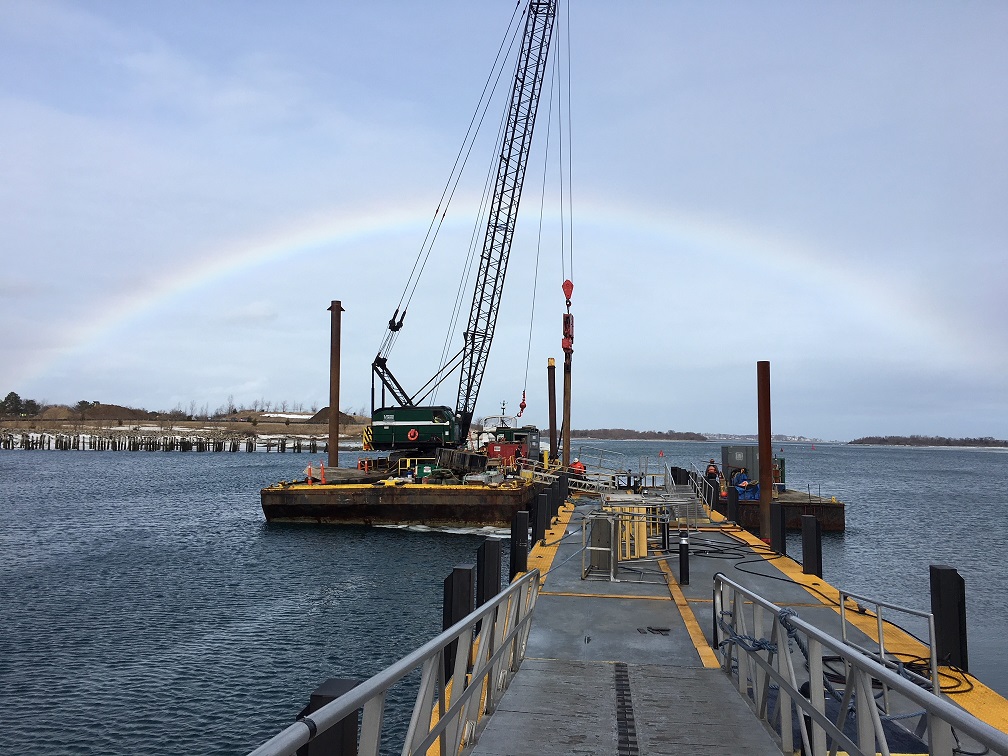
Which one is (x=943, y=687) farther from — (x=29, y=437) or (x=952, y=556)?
(x=29, y=437)

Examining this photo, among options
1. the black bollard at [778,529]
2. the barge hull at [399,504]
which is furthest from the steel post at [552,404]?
the black bollard at [778,529]

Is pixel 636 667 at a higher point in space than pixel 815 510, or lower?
higher

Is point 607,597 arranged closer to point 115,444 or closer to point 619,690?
point 619,690

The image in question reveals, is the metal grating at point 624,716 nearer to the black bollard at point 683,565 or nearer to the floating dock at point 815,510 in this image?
the black bollard at point 683,565

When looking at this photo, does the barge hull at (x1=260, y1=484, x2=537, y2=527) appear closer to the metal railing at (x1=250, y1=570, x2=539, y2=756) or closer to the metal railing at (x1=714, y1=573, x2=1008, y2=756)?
the metal railing at (x1=250, y1=570, x2=539, y2=756)

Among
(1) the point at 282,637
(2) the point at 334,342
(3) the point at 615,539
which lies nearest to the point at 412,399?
(2) the point at 334,342

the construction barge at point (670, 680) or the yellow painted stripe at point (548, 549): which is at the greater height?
the construction barge at point (670, 680)

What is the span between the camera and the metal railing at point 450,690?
10.1 feet

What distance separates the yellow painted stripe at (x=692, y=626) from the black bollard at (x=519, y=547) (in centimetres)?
313

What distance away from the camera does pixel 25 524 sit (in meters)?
40.2

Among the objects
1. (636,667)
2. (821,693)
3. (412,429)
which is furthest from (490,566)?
(412,429)

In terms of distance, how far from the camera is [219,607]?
2114cm

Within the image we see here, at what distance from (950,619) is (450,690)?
6.88m

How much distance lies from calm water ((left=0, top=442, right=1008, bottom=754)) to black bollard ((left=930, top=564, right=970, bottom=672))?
7.41m
